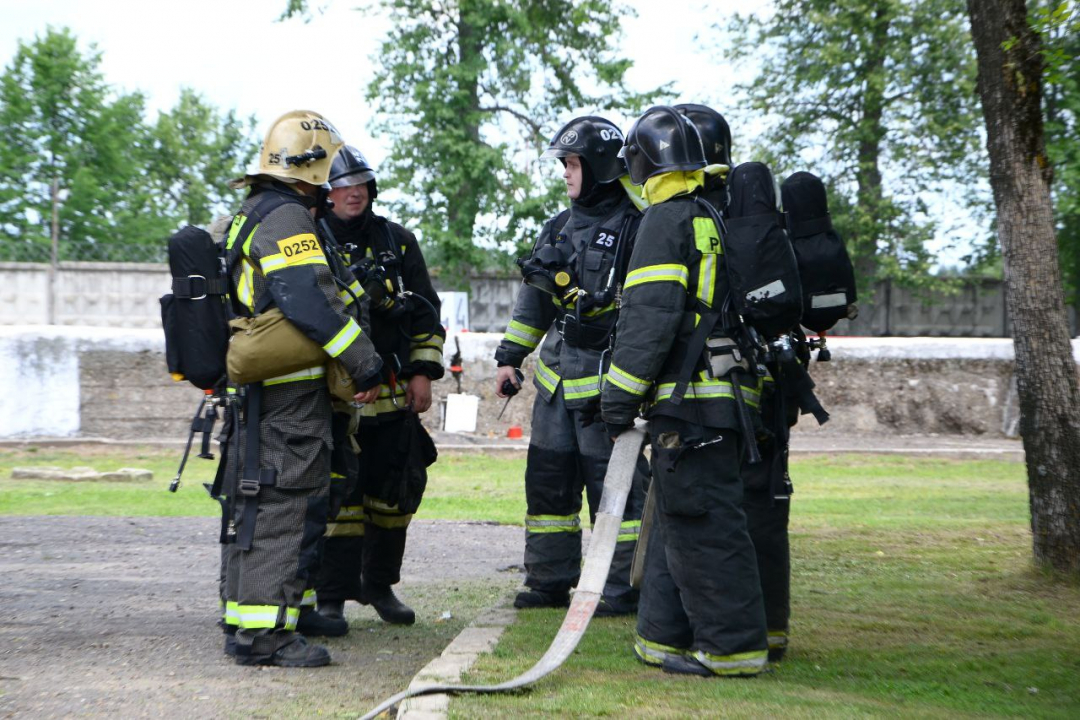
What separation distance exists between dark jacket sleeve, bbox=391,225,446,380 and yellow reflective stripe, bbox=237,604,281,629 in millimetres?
1554

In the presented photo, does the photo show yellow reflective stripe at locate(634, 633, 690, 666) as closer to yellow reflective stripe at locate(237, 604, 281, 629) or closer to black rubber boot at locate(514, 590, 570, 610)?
black rubber boot at locate(514, 590, 570, 610)

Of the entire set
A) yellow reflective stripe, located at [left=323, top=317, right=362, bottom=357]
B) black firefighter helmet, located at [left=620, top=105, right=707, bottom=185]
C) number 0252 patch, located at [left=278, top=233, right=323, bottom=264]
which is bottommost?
yellow reflective stripe, located at [left=323, top=317, right=362, bottom=357]

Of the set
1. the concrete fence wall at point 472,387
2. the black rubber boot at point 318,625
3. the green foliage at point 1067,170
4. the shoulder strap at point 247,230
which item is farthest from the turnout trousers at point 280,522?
the green foliage at point 1067,170

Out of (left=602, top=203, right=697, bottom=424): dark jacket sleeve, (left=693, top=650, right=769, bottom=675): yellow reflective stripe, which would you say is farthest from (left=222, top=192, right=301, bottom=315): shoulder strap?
(left=693, top=650, right=769, bottom=675): yellow reflective stripe

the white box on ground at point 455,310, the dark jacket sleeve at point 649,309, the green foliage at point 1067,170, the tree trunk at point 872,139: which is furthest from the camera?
the tree trunk at point 872,139

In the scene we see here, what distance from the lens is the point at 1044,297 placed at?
6.93 meters

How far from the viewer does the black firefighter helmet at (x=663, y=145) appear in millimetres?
5016

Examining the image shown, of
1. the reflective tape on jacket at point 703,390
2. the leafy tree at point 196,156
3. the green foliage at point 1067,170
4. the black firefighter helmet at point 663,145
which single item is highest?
the leafy tree at point 196,156

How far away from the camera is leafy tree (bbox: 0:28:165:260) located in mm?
36594

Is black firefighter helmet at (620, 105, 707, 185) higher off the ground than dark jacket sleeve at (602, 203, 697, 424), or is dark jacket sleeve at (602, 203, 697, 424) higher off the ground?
black firefighter helmet at (620, 105, 707, 185)

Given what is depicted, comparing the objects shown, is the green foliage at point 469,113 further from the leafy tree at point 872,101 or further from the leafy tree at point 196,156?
the leafy tree at point 196,156

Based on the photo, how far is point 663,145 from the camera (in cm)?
505

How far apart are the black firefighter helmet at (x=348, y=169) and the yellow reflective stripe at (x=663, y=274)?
177 centimetres

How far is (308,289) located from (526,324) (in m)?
1.71
